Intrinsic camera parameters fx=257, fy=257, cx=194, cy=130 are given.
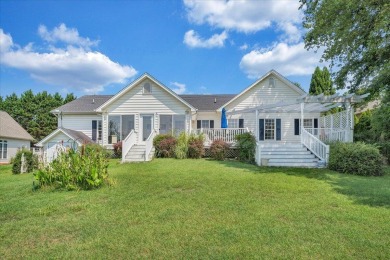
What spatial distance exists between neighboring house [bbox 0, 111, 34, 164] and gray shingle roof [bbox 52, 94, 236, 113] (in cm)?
826

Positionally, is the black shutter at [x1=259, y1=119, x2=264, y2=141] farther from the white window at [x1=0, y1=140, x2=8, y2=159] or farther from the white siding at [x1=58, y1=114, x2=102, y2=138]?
the white window at [x1=0, y1=140, x2=8, y2=159]

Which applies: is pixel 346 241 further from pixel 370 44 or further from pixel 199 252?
pixel 370 44

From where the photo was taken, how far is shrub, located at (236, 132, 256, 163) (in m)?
14.4

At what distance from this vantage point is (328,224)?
4785 millimetres

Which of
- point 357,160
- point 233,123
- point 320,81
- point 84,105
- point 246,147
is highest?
point 320,81

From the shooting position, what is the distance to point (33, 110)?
3766 cm

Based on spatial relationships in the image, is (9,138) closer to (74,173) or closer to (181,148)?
A: (181,148)

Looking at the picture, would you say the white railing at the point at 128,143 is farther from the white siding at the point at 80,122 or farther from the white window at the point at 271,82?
the white window at the point at 271,82

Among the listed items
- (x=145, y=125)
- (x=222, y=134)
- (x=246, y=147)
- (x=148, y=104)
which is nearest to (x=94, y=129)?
(x=145, y=125)

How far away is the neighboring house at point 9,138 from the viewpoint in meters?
25.1

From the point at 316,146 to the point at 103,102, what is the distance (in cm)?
1783

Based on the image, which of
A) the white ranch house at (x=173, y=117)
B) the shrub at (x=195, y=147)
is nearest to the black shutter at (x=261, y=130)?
the white ranch house at (x=173, y=117)

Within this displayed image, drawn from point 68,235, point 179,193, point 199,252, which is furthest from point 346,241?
point 68,235

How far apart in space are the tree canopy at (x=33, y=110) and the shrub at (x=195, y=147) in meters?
28.7
